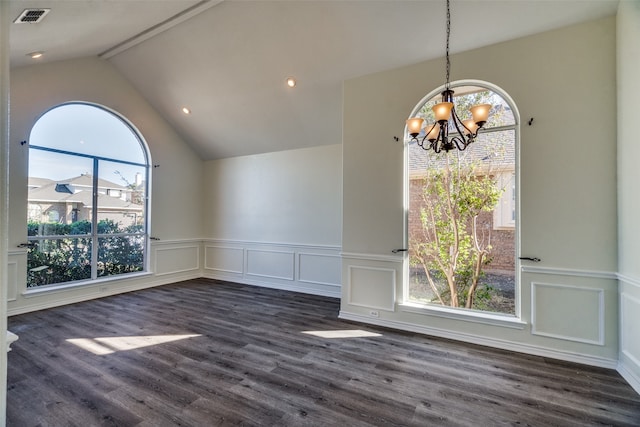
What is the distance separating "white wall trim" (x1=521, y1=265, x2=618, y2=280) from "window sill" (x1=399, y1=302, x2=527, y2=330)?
0.56 metres

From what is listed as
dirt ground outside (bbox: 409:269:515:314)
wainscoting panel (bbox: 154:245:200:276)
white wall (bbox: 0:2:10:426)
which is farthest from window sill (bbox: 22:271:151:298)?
dirt ground outside (bbox: 409:269:515:314)

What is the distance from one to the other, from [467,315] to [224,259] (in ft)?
16.2

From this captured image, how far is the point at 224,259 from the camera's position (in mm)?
6559

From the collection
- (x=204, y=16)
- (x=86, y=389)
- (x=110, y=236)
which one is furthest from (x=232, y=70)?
(x=86, y=389)

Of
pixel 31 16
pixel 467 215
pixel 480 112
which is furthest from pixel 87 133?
pixel 467 215

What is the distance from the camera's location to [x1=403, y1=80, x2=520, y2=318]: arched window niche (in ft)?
11.0

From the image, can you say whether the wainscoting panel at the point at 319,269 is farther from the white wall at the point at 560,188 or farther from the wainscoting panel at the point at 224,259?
the white wall at the point at 560,188

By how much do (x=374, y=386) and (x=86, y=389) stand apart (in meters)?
2.33

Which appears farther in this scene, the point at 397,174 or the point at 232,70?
the point at 232,70

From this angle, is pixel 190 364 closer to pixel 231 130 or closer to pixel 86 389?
pixel 86 389

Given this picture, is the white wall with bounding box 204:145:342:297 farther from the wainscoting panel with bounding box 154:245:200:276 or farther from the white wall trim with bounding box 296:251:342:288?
the wainscoting panel with bounding box 154:245:200:276

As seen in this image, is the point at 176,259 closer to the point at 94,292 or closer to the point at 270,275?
the point at 94,292

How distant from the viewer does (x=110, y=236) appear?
539 centimetres

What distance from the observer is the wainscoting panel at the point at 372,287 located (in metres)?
3.84
